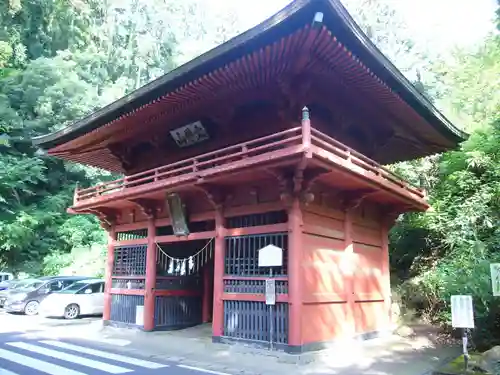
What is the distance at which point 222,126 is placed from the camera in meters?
11.3

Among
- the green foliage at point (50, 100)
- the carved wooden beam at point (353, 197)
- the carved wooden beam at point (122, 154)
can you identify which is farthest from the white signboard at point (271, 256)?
the green foliage at point (50, 100)

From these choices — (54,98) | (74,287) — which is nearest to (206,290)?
(74,287)

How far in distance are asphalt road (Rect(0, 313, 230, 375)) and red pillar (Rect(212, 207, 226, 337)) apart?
5.87ft

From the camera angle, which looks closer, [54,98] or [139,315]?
[139,315]

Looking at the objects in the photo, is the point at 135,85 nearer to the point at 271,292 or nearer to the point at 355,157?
the point at 355,157

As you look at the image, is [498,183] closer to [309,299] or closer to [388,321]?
[388,321]

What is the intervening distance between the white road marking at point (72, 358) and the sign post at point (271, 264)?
3112 mm

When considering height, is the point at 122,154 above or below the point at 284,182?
above

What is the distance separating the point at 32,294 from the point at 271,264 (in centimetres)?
1302

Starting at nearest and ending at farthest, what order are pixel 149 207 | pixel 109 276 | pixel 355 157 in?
pixel 355 157, pixel 149 207, pixel 109 276

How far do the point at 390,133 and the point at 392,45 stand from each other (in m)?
Answer: 23.0

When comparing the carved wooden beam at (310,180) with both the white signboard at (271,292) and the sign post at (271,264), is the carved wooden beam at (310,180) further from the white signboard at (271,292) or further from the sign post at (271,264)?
the white signboard at (271,292)

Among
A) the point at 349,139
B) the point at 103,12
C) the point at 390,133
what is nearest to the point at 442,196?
the point at 390,133

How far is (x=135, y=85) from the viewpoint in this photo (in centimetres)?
3609
